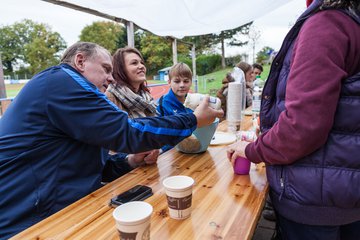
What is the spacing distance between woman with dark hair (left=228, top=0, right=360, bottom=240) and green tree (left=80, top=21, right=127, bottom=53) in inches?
1096

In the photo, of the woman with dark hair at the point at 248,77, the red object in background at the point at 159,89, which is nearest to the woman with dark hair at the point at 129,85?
the woman with dark hair at the point at 248,77

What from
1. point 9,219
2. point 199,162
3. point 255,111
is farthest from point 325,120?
point 255,111

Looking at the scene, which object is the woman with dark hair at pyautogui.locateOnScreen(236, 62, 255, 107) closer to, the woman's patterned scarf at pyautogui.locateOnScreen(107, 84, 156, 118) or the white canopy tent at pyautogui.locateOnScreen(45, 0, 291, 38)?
the white canopy tent at pyautogui.locateOnScreen(45, 0, 291, 38)

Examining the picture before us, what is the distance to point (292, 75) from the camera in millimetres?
741

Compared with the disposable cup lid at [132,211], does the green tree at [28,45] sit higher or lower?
higher

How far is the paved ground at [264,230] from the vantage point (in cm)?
224

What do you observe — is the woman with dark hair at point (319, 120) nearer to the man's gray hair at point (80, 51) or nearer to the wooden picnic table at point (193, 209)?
the wooden picnic table at point (193, 209)

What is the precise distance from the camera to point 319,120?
0.71 meters

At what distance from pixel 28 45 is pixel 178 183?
30.1 metres

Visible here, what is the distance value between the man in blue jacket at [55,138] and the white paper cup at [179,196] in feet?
0.89

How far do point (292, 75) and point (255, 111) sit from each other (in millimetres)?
1956

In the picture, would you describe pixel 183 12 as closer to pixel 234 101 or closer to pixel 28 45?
pixel 234 101

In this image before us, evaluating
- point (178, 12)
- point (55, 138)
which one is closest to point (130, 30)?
point (178, 12)

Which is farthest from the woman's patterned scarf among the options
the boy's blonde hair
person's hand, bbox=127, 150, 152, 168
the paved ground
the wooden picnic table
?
the paved ground
